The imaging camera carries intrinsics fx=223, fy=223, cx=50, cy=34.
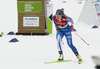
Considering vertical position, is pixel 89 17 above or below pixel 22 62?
above

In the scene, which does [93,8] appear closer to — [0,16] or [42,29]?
[42,29]

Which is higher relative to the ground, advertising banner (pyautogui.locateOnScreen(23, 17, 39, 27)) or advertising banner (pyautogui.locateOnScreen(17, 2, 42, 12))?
advertising banner (pyautogui.locateOnScreen(17, 2, 42, 12))

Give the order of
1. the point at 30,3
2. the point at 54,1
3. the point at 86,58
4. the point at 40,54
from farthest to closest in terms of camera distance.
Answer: the point at 54,1
the point at 30,3
the point at 40,54
the point at 86,58

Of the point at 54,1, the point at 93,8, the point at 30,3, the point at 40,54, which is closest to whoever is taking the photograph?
the point at 40,54

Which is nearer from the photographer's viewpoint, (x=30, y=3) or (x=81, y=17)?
(x=30, y=3)

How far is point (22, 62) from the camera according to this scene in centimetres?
654

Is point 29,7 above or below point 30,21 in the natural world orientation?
above

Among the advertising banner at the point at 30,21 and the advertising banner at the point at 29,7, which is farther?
the advertising banner at the point at 30,21

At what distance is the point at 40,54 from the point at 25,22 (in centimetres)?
646

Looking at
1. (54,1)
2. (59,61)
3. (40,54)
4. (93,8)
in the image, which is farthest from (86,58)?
(54,1)

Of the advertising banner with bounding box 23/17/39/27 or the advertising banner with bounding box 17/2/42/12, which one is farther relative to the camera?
the advertising banner with bounding box 23/17/39/27

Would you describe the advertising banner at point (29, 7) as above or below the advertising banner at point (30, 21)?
above

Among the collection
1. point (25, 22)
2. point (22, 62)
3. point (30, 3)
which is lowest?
point (22, 62)

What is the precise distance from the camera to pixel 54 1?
20.7 meters
